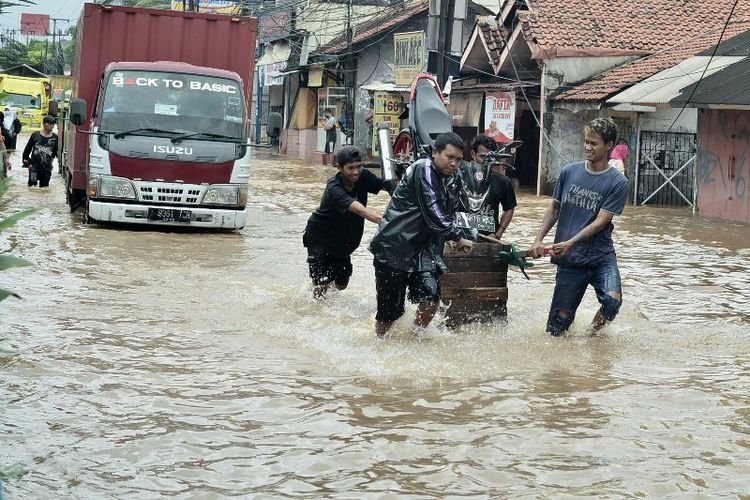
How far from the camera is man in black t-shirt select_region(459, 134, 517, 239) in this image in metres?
9.49

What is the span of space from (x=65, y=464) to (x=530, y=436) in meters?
2.40

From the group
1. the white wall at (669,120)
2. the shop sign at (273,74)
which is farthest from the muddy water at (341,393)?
the shop sign at (273,74)

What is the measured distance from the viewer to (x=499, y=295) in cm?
894

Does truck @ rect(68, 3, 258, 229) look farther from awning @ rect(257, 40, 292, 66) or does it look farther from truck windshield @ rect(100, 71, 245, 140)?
awning @ rect(257, 40, 292, 66)

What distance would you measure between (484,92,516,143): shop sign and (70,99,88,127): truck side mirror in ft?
51.7

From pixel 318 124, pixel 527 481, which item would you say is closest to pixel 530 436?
pixel 527 481

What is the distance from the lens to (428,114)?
34.3ft

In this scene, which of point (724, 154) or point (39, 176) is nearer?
point (724, 154)

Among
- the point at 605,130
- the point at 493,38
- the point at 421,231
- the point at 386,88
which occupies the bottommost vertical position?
the point at 421,231

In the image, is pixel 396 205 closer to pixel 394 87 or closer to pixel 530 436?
pixel 530 436

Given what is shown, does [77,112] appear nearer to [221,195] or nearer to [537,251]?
[221,195]

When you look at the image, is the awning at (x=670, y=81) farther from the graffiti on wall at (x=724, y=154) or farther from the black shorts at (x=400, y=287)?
the black shorts at (x=400, y=287)

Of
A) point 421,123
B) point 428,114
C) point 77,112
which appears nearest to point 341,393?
point 421,123

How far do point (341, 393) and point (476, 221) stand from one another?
2.76 meters
